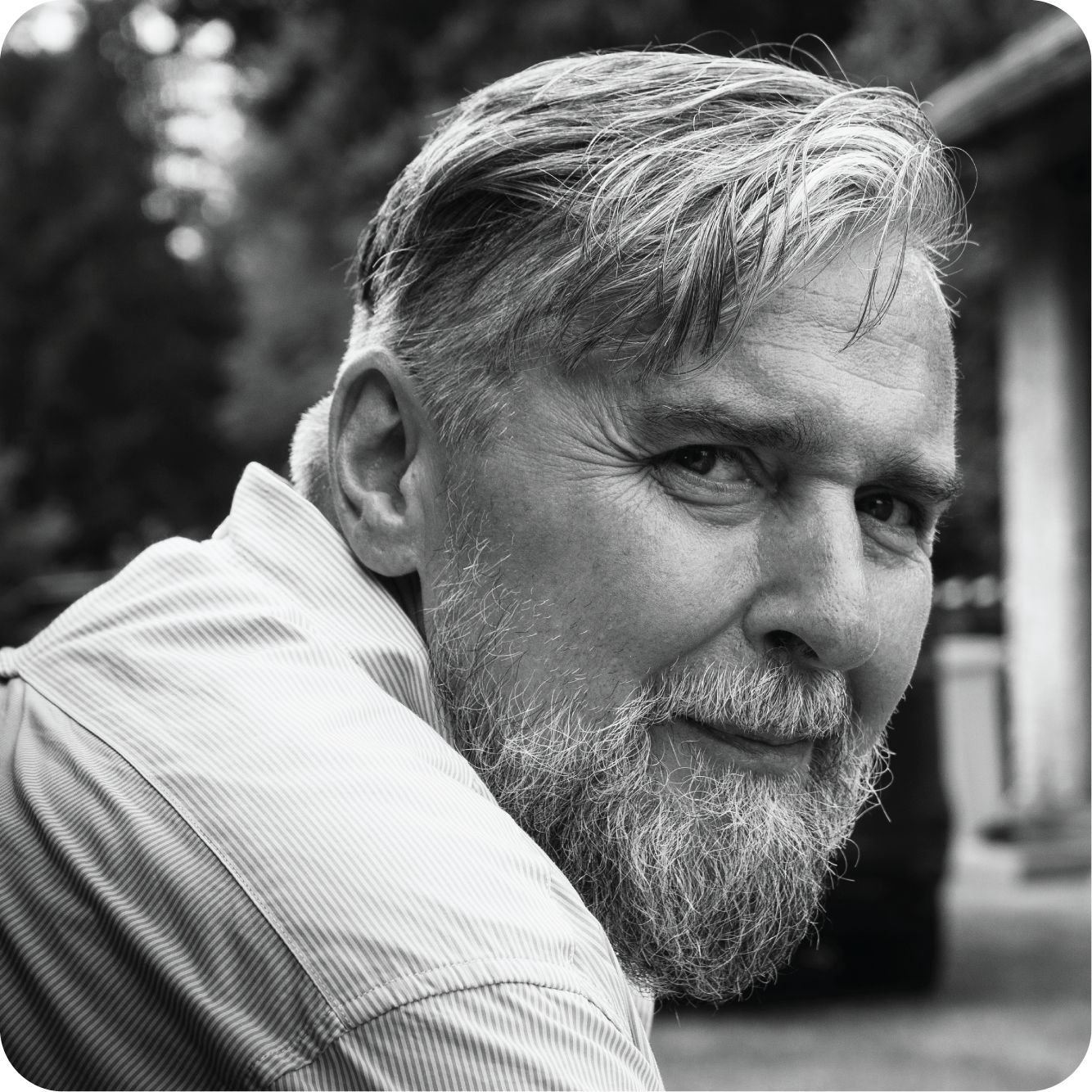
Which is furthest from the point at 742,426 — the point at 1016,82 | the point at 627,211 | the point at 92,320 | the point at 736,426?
the point at 92,320

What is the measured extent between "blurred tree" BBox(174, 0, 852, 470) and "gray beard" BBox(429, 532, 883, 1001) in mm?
7411

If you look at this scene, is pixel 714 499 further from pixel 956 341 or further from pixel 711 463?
pixel 956 341

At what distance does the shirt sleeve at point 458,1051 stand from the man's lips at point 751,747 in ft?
1.92

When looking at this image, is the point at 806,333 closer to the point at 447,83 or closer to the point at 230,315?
the point at 447,83

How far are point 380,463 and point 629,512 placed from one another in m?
0.33

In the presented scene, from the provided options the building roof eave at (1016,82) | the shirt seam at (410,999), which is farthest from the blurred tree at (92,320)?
the shirt seam at (410,999)

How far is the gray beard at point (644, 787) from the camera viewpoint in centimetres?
152

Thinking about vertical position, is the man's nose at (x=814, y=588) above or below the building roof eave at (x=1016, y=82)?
above

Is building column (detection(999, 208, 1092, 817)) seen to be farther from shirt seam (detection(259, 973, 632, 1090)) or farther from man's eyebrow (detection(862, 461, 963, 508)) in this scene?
shirt seam (detection(259, 973, 632, 1090))

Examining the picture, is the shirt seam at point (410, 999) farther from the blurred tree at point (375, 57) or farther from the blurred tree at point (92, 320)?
the blurred tree at point (92, 320)

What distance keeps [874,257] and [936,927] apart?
577 centimetres

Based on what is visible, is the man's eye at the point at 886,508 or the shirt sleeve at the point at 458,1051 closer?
the shirt sleeve at the point at 458,1051

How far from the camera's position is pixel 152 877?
3.53 feet

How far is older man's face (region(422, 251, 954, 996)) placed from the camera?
1510 millimetres
